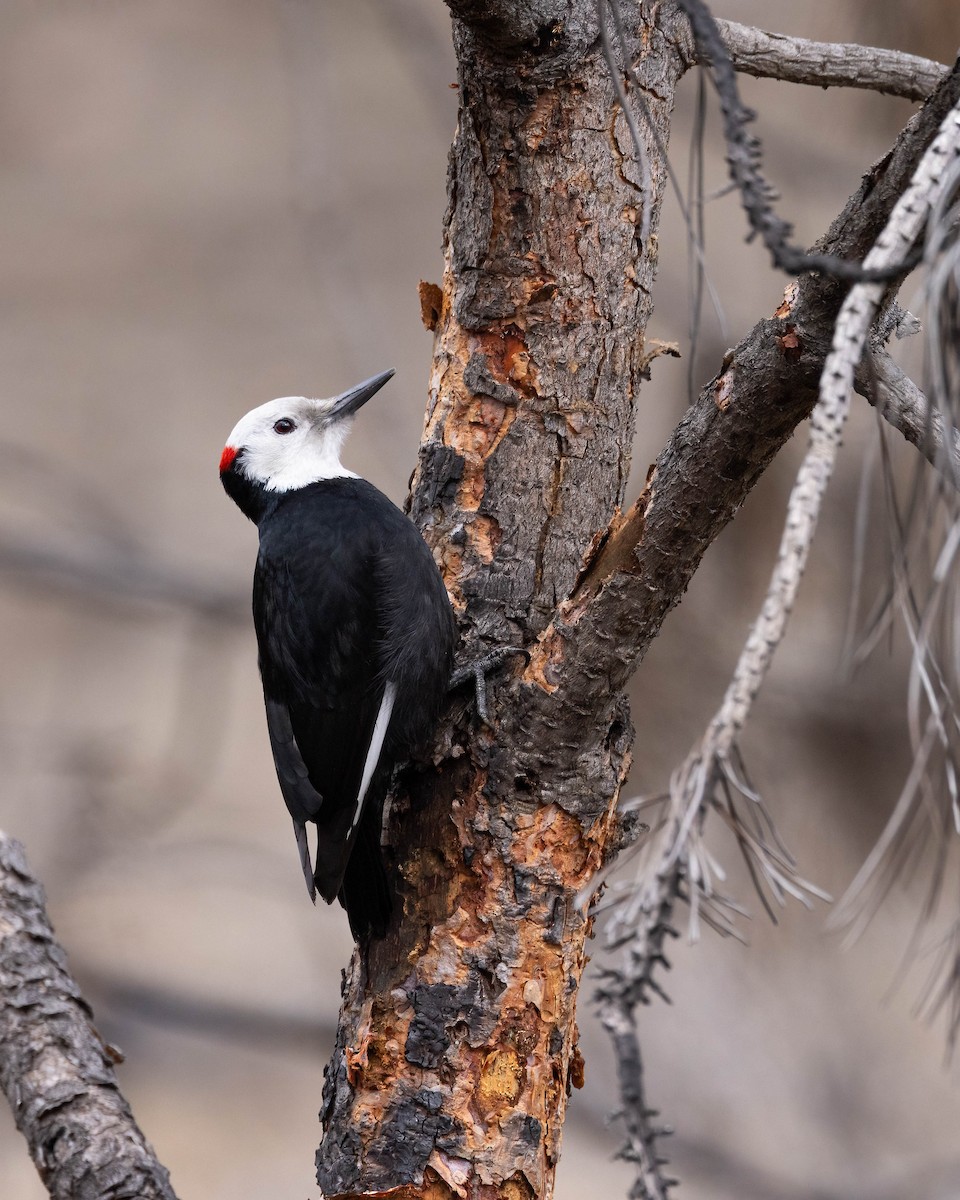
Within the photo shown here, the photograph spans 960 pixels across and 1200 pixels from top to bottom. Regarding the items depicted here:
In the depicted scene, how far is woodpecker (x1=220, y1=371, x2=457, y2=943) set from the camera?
1.77 metres

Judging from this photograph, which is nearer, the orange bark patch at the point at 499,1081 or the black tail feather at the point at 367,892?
the orange bark patch at the point at 499,1081

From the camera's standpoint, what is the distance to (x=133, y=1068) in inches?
183

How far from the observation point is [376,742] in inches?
72.5

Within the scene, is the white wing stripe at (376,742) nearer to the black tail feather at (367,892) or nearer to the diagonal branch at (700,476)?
the black tail feather at (367,892)

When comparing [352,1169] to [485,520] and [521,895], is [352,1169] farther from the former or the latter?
[485,520]

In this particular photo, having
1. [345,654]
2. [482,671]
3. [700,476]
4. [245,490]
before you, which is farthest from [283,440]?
[700,476]

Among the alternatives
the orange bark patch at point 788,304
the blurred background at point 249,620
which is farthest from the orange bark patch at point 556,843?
the blurred background at point 249,620

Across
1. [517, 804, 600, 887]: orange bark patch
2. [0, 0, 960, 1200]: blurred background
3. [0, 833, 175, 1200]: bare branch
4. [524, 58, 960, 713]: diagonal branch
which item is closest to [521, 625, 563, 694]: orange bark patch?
[524, 58, 960, 713]: diagonal branch

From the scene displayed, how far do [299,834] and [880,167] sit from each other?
137 centimetres

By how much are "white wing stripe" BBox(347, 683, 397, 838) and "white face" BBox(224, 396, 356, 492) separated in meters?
0.70

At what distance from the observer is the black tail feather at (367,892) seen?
163 cm

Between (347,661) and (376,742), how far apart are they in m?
0.24

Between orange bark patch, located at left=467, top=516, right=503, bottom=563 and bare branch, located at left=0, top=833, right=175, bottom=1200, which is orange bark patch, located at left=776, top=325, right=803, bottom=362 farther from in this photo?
bare branch, located at left=0, top=833, right=175, bottom=1200

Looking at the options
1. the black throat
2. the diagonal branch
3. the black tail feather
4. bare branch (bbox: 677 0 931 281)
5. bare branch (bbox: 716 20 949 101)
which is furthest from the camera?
the black throat
